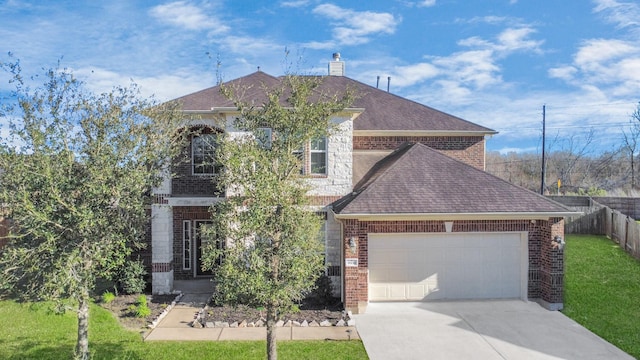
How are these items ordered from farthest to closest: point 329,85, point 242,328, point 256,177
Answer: point 329,85 → point 242,328 → point 256,177

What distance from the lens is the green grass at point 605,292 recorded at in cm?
973

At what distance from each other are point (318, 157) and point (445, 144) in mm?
5569

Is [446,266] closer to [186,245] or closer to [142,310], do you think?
[142,310]

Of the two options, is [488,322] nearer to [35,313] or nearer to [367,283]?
[367,283]

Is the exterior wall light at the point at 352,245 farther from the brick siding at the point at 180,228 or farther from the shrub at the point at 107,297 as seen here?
the shrub at the point at 107,297

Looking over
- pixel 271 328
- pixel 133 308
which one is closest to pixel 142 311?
pixel 133 308

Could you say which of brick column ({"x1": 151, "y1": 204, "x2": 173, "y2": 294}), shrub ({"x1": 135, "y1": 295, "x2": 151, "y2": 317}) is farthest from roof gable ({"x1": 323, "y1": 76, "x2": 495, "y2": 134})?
shrub ({"x1": 135, "y1": 295, "x2": 151, "y2": 317})

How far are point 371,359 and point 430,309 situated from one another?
357 cm

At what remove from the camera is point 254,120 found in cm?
720

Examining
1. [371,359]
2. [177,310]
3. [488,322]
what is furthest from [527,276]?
[177,310]

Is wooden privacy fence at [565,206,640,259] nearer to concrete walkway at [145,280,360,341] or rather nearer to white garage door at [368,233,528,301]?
white garage door at [368,233,528,301]

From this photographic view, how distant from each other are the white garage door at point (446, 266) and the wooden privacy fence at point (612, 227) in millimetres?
8140

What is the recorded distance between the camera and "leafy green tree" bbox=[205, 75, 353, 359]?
6.52 m

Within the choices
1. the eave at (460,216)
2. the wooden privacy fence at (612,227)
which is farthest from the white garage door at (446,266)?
the wooden privacy fence at (612,227)
